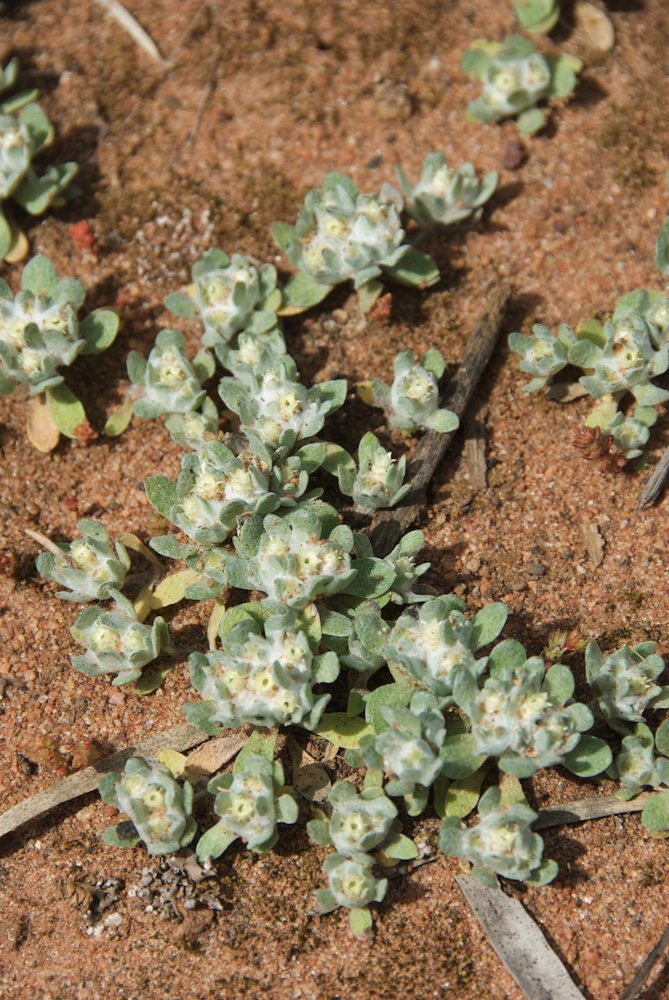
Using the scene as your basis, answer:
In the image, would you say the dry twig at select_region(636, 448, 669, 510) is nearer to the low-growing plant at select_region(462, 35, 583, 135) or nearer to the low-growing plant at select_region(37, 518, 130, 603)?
the low-growing plant at select_region(462, 35, 583, 135)

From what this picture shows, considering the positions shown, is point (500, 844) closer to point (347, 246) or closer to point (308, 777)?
point (308, 777)

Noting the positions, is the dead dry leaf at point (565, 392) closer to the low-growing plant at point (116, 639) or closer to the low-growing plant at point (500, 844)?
the low-growing plant at point (500, 844)

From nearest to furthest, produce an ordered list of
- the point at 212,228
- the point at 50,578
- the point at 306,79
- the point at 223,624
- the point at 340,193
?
the point at 223,624, the point at 50,578, the point at 340,193, the point at 212,228, the point at 306,79

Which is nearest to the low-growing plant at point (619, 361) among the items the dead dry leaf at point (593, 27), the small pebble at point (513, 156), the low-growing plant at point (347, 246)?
the low-growing plant at point (347, 246)

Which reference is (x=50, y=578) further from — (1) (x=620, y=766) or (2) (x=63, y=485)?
(1) (x=620, y=766)

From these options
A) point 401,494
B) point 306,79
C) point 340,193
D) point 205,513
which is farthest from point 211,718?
point 306,79

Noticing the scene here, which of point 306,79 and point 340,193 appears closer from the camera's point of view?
point 340,193
